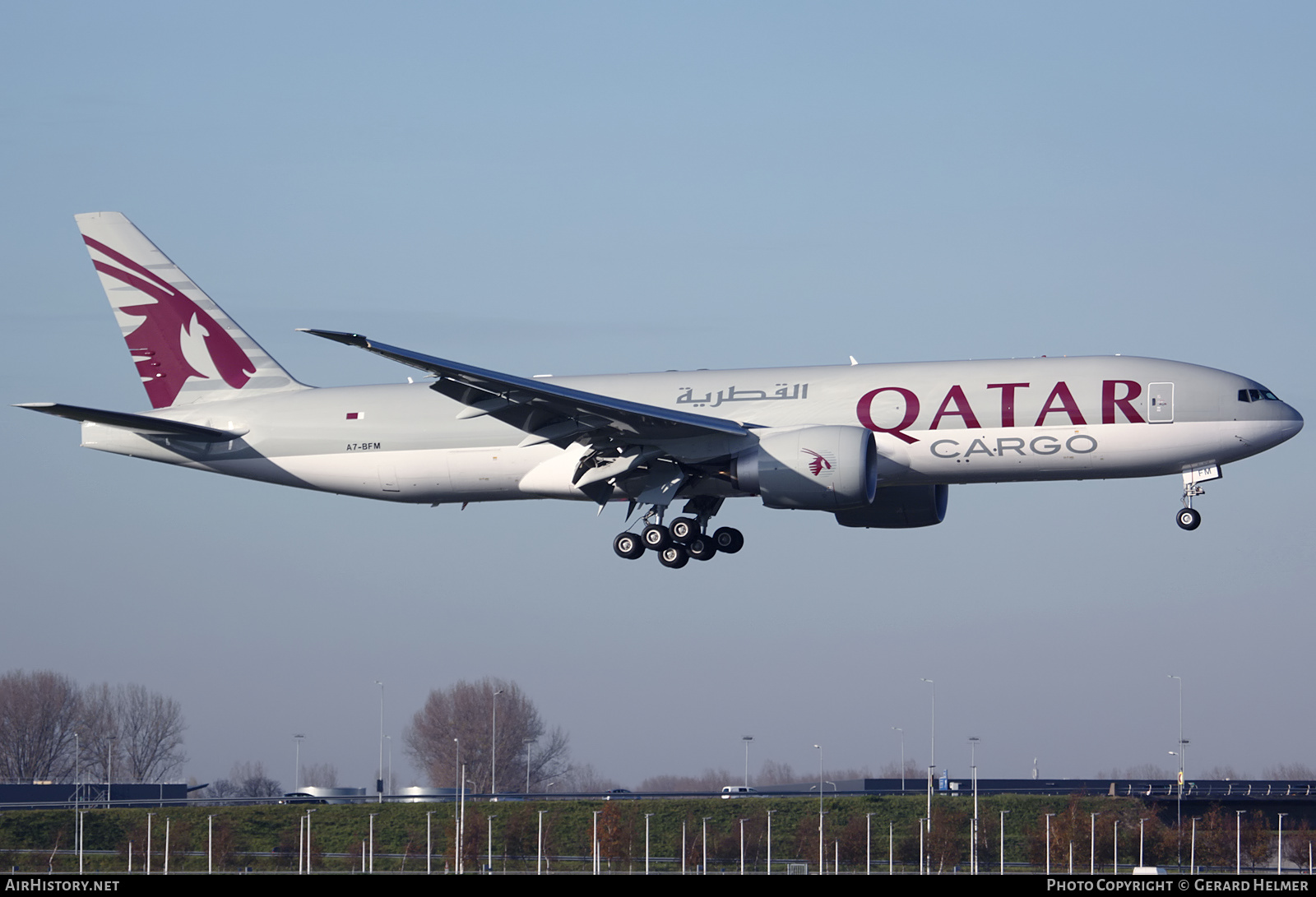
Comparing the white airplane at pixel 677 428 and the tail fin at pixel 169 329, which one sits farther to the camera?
the tail fin at pixel 169 329

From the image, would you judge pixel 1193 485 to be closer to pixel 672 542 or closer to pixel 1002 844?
pixel 672 542

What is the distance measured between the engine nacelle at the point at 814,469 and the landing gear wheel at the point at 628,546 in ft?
16.3

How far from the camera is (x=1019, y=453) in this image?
41719mm

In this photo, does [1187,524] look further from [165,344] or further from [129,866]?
[129,866]

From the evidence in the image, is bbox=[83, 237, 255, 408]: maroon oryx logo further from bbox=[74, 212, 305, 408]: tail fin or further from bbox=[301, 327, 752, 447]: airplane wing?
bbox=[301, 327, 752, 447]: airplane wing

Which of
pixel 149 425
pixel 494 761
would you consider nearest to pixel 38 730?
pixel 494 761

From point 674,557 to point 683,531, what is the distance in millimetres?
794

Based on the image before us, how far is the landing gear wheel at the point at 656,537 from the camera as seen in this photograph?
45.5 m

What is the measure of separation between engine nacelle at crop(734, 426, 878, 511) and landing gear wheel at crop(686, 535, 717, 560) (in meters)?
4.17

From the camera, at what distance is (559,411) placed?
4309 cm

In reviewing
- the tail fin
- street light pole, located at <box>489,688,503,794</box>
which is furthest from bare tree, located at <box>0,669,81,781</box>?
the tail fin

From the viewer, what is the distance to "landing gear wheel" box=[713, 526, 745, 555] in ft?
154

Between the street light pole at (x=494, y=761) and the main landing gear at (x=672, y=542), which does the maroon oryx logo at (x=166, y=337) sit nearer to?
the main landing gear at (x=672, y=542)

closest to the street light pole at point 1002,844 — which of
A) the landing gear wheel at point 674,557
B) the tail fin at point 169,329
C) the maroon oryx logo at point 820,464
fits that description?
the landing gear wheel at point 674,557
